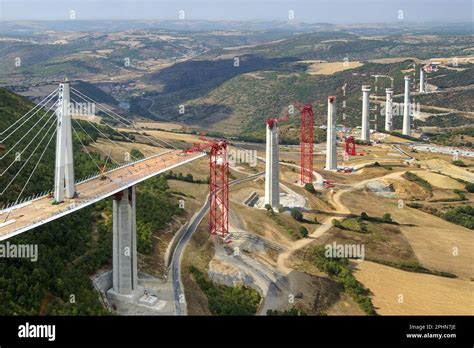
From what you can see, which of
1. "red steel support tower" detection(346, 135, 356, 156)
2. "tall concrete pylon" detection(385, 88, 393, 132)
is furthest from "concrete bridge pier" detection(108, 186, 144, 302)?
"tall concrete pylon" detection(385, 88, 393, 132)

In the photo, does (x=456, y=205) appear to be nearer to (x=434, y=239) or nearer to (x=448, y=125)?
(x=434, y=239)

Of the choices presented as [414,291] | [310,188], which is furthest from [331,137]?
[414,291]

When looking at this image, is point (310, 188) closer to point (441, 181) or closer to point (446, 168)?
point (441, 181)

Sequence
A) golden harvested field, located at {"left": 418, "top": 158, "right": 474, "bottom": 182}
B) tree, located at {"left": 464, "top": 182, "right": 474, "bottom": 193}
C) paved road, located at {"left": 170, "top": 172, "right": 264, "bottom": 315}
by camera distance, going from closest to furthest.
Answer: paved road, located at {"left": 170, "top": 172, "right": 264, "bottom": 315} < tree, located at {"left": 464, "top": 182, "right": 474, "bottom": 193} < golden harvested field, located at {"left": 418, "top": 158, "right": 474, "bottom": 182}

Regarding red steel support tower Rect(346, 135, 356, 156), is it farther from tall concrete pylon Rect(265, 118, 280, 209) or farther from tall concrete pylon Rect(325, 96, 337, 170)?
tall concrete pylon Rect(265, 118, 280, 209)

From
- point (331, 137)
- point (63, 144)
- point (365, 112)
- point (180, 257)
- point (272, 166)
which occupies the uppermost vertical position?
point (63, 144)
